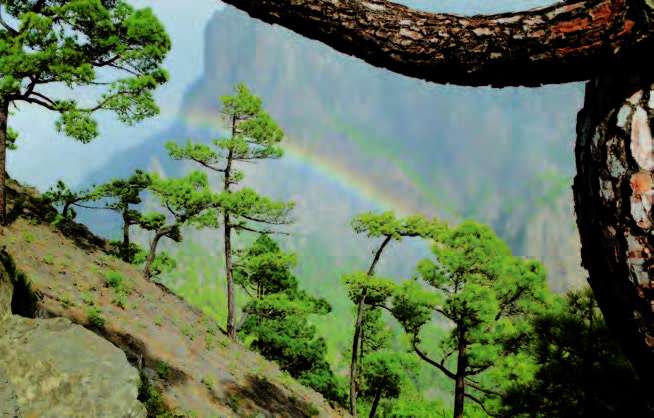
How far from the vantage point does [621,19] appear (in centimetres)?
146

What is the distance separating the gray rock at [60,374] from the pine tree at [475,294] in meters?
8.19

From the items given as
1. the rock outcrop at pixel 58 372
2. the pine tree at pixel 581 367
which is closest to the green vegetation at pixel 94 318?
the rock outcrop at pixel 58 372

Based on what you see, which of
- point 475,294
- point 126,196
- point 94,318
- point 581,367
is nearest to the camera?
point 581,367

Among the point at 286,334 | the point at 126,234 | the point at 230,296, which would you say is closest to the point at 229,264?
the point at 230,296

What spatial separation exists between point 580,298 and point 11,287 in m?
8.51

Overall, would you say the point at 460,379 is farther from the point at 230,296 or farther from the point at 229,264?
the point at 229,264

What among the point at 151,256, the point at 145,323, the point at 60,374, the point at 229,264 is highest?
the point at 229,264

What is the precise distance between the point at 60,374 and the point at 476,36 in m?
6.41

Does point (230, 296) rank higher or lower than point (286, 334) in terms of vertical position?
lower

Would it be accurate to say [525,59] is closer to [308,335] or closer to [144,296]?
[144,296]

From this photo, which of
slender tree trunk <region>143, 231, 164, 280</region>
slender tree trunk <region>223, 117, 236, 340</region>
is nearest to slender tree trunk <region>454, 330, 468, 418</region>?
slender tree trunk <region>223, 117, 236, 340</region>

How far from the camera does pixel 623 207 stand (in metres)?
1.47

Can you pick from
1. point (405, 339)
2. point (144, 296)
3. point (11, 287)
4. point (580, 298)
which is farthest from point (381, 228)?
point (11, 287)

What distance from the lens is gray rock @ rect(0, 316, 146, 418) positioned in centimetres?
589
